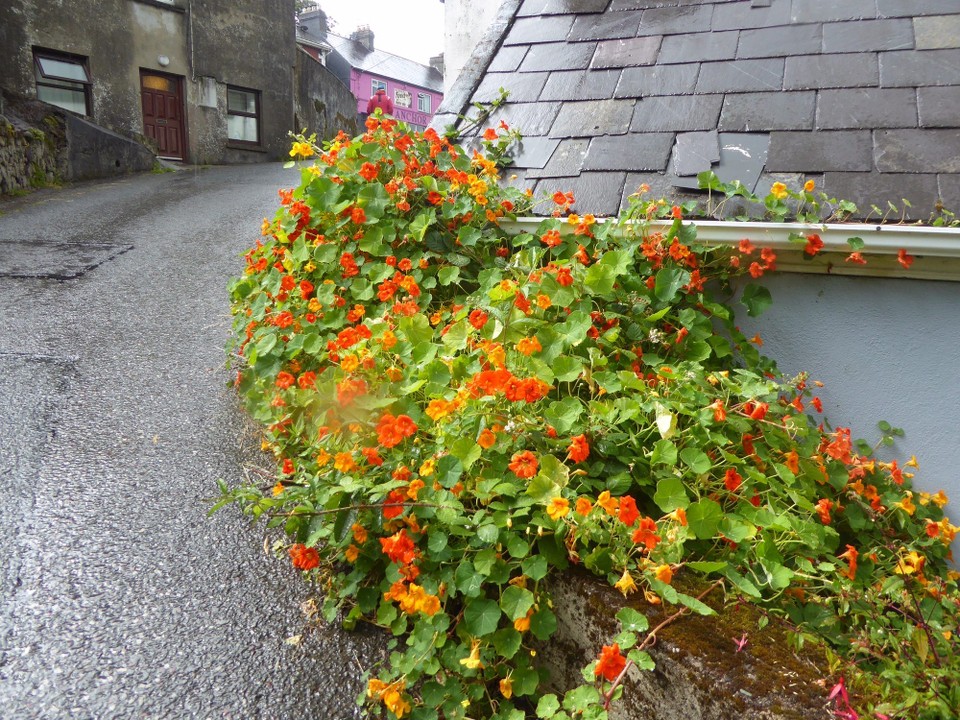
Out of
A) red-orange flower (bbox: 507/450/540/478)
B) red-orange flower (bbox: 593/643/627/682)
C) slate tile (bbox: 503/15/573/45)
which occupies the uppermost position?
slate tile (bbox: 503/15/573/45)

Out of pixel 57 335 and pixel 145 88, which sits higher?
pixel 145 88

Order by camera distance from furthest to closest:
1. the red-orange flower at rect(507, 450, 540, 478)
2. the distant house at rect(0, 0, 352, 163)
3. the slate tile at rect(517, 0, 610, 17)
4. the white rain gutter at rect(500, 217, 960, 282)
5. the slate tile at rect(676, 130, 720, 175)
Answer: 1. the distant house at rect(0, 0, 352, 163)
2. the slate tile at rect(517, 0, 610, 17)
3. the slate tile at rect(676, 130, 720, 175)
4. the white rain gutter at rect(500, 217, 960, 282)
5. the red-orange flower at rect(507, 450, 540, 478)

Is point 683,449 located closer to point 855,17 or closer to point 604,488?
point 604,488

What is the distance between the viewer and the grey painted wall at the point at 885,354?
114 inches

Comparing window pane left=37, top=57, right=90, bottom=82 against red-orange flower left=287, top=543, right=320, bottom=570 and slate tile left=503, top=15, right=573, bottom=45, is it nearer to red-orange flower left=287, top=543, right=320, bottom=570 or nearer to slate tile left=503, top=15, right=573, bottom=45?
slate tile left=503, top=15, right=573, bottom=45

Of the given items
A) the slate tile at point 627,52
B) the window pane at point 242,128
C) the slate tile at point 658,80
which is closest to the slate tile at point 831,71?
the slate tile at point 658,80

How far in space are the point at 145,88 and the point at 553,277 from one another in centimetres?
1608

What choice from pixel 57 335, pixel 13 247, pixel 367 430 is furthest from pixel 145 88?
pixel 367 430

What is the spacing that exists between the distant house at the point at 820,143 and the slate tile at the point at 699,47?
0.4 inches

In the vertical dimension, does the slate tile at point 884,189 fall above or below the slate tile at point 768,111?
below

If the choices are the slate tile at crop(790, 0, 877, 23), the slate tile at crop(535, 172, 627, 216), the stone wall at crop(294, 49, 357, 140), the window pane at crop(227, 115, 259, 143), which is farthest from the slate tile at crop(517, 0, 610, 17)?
the stone wall at crop(294, 49, 357, 140)

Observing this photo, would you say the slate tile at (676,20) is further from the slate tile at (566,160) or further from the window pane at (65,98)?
the window pane at (65,98)

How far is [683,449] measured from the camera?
2.11 meters

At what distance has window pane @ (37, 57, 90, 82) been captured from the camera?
13156 millimetres
